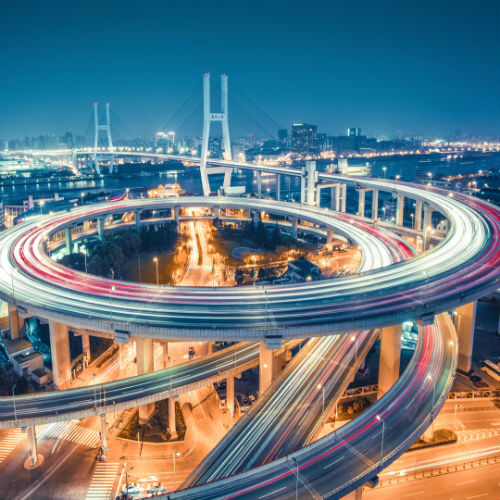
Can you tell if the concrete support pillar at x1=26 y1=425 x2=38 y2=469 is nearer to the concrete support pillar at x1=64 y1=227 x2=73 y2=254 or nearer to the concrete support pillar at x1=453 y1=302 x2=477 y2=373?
the concrete support pillar at x1=453 y1=302 x2=477 y2=373

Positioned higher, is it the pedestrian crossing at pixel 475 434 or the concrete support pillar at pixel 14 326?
the concrete support pillar at pixel 14 326

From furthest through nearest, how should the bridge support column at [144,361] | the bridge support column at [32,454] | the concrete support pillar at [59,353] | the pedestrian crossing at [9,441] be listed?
the concrete support pillar at [59,353] → the bridge support column at [144,361] → the pedestrian crossing at [9,441] → the bridge support column at [32,454]

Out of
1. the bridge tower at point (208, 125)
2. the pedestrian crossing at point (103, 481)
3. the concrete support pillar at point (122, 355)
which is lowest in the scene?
the pedestrian crossing at point (103, 481)

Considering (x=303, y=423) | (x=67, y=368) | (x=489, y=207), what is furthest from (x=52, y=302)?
(x=489, y=207)

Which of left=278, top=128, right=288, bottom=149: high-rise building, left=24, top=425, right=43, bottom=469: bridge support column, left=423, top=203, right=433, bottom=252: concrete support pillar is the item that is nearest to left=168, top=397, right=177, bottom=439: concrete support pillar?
left=24, top=425, right=43, bottom=469: bridge support column

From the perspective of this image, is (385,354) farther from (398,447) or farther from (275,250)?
(275,250)

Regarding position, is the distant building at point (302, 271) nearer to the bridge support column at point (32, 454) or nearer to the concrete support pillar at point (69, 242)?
the bridge support column at point (32, 454)

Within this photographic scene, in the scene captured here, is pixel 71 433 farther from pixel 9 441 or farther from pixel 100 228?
pixel 100 228

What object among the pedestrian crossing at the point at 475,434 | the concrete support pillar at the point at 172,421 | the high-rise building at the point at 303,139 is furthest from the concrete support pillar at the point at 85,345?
the high-rise building at the point at 303,139
